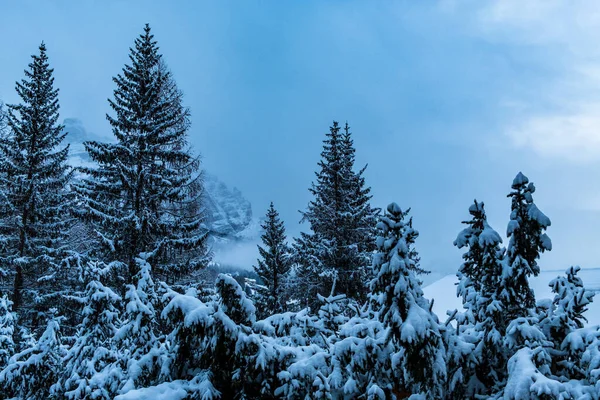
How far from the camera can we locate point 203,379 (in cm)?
407

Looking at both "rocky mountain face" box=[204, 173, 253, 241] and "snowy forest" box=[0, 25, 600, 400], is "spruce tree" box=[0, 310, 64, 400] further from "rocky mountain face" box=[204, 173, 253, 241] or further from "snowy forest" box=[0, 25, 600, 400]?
"rocky mountain face" box=[204, 173, 253, 241]

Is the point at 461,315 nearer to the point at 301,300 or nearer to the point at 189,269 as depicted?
the point at 189,269

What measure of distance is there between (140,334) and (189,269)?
1068 cm

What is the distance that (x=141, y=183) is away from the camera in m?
15.5

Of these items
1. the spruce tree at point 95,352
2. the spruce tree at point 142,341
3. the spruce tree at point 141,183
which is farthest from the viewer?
the spruce tree at point 141,183

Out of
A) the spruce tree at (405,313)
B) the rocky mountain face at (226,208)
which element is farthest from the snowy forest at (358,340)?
the rocky mountain face at (226,208)

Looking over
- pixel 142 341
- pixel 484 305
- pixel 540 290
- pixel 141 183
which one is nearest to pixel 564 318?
pixel 484 305

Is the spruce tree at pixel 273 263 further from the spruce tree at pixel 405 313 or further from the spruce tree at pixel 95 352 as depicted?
the spruce tree at pixel 405 313

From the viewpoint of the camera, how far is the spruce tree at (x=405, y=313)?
11.9ft

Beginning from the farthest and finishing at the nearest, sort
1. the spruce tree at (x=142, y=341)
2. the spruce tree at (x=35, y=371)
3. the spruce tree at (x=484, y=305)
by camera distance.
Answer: the spruce tree at (x=35, y=371) < the spruce tree at (x=142, y=341) < the spruce tree at (x=484, y=305)

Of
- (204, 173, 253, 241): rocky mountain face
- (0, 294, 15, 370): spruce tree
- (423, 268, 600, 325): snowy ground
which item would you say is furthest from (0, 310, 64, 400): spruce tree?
(204, 173, 253, 241): rocky mountain face

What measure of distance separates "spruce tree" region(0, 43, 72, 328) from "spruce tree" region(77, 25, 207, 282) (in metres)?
4.25

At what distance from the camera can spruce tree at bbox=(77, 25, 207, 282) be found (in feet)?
49.3

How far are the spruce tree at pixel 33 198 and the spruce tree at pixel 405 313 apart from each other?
17603mm
